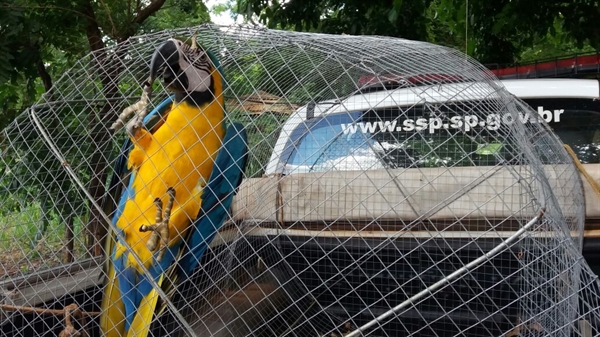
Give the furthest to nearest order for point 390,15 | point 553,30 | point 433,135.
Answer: point 553,30
point 390,15
point 433,135

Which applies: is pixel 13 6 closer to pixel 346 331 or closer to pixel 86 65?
pixel 86 65

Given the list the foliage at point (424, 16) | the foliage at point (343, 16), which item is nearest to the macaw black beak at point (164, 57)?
the foliage at point (424, 16)

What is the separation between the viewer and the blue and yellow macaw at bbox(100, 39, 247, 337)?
2.04 metres

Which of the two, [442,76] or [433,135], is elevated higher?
[442,76]

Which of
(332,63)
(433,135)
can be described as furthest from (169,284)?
(433,135)

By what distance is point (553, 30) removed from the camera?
4.11 m

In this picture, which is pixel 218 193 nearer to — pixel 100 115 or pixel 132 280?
pixel 132 280

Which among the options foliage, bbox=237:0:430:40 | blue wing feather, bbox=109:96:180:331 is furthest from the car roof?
blue wing feather, bbox=109:96:180:331

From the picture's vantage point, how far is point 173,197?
206cm

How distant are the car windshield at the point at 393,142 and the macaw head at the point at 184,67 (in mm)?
418

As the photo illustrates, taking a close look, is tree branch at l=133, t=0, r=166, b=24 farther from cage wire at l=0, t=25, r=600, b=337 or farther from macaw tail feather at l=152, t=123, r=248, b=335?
macaw tail feather at l=152, t=123, r=248, b=335

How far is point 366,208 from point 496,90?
2.00 ft

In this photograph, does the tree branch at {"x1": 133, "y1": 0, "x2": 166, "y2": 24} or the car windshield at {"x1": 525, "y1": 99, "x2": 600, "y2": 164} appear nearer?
the car windshield at {"x1": 525, "y1": 99, "x2": 600, "y2": 164}

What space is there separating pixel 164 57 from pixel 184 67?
8cm
